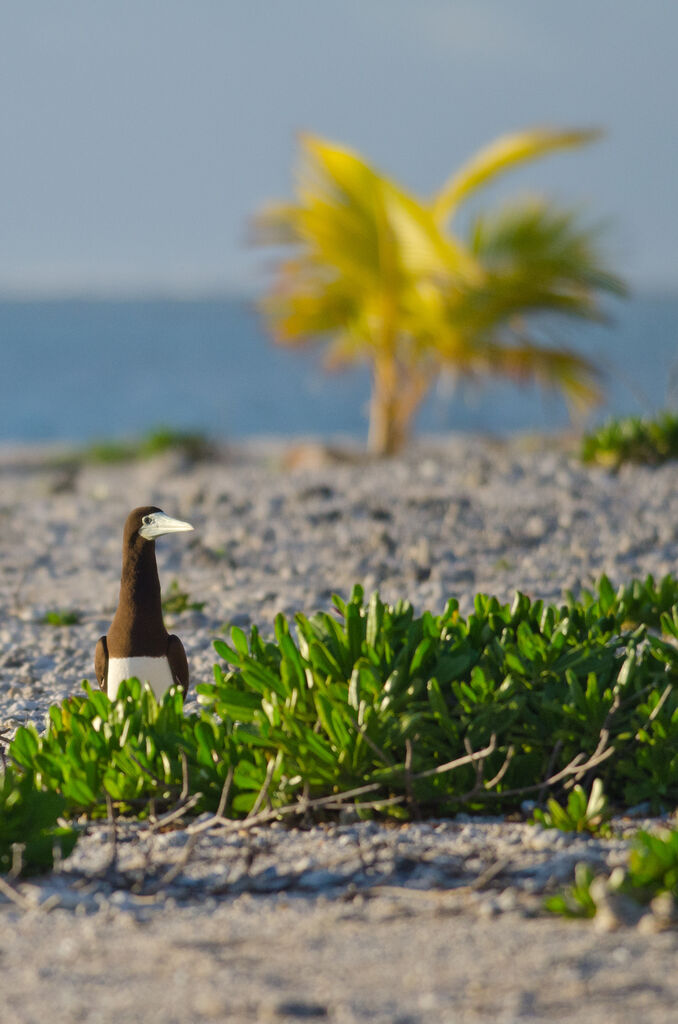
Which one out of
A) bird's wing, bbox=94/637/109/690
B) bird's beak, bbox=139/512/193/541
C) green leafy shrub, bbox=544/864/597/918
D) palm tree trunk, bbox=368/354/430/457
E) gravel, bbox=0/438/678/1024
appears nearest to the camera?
gravel, bbox=0/438/678/1024

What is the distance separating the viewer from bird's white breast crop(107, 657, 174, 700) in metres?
3.93

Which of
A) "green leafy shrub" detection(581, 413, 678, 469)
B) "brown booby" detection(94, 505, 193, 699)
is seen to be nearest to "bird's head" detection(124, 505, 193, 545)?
"brown booby" detection(94, 505, 193, 699)

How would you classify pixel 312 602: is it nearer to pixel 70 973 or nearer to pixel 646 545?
pixel 646 545

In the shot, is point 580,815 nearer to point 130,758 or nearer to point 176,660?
point 130,758

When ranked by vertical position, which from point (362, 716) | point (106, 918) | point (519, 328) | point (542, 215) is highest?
point (542, 215)

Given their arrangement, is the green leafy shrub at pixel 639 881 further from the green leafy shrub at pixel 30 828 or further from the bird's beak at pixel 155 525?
the bird's beak at pixel 155 525

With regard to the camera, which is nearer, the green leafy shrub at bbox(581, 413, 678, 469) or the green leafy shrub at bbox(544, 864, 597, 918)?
the green leafy shrub at bbox(544, 864, 597, 918)

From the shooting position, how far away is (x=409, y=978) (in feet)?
7.71

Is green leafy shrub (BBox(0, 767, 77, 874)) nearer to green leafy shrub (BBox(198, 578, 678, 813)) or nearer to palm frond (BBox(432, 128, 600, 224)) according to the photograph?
green leafy shrub (BBox(198, 578, 678, 813))

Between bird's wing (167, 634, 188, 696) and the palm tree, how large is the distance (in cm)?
890

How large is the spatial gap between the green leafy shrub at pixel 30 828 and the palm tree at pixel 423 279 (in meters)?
9.87

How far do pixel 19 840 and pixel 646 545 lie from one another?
5136 millimetres

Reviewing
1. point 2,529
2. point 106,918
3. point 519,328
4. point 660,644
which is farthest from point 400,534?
point 519,328

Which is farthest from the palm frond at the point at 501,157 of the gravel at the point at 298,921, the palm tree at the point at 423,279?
the gravel at the point at 298,921
